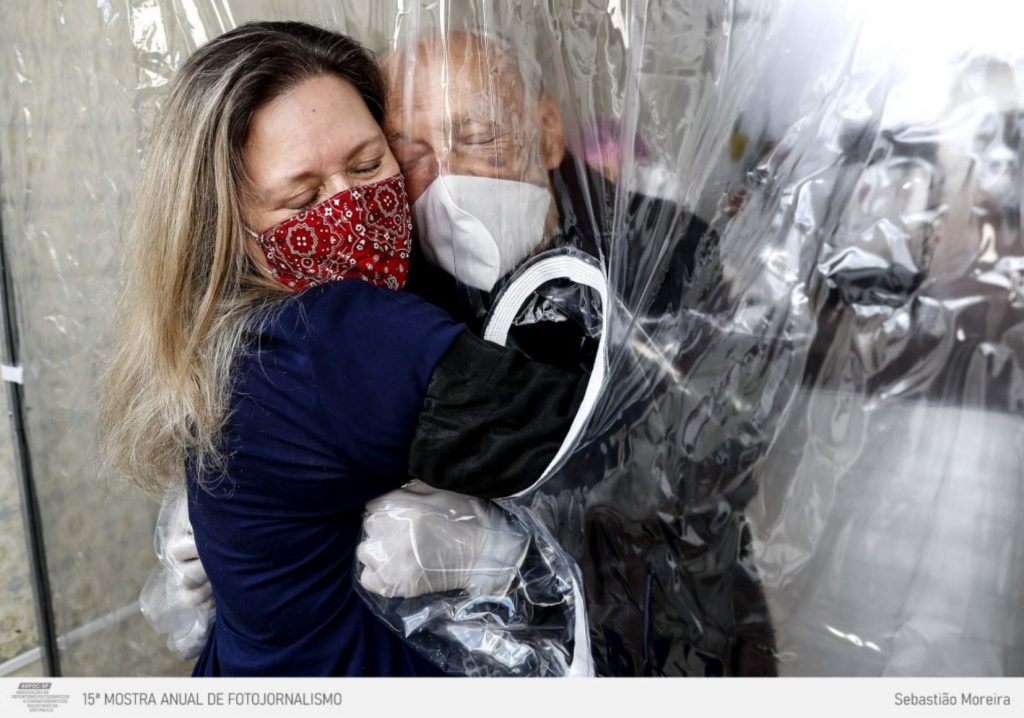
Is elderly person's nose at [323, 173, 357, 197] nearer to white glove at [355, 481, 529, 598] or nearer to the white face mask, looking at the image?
the white face mask

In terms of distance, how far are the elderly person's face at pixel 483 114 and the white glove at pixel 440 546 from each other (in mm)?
319

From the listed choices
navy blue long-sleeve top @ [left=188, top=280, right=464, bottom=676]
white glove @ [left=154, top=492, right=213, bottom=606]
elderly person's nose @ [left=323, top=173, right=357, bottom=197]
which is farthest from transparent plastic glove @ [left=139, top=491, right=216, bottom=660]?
elderly person's nose @ [left=323, top=173, right=357, bottom=197]

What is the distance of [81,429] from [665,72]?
133 cm

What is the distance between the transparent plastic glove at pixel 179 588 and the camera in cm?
108

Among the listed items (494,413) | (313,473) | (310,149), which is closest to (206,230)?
(310,149)

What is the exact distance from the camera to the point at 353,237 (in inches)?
31.0

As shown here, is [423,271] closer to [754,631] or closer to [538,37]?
[538,37]

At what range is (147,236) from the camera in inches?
34.3

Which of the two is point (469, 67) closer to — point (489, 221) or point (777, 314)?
point (489, 221)

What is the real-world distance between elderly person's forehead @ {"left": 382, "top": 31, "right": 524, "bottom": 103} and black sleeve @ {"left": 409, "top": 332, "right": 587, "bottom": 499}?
0.22 m

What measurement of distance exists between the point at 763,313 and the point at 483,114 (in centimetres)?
30

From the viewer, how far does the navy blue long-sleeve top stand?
0.72 metres

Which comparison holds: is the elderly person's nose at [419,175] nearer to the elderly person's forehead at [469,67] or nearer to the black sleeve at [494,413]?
the elderly person's forehead at [469,67]
